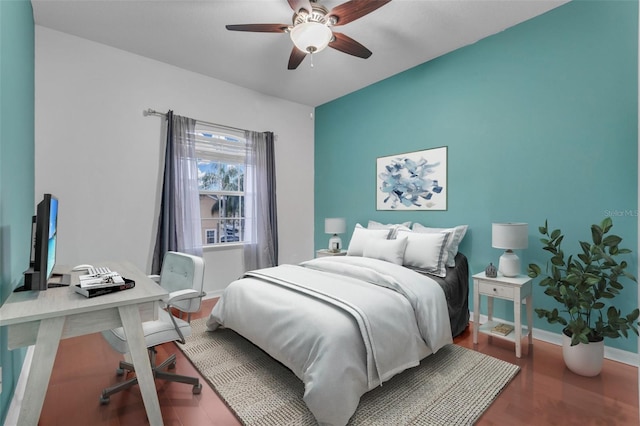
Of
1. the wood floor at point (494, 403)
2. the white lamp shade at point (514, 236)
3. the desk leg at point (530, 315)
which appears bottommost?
the wood floor at point (494, 403)

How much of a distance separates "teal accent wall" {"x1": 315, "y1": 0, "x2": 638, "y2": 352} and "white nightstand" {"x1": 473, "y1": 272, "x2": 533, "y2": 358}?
211 mm

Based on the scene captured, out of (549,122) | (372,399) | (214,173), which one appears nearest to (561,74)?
(549,122)

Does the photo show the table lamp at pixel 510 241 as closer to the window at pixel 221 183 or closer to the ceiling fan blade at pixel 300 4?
the ceiling fan blade at pixel 300 4

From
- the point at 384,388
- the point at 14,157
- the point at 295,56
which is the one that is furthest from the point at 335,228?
the point at 14,157

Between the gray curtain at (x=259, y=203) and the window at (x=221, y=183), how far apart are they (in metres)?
0.11

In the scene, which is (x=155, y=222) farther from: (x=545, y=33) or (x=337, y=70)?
(x=545, y=33)

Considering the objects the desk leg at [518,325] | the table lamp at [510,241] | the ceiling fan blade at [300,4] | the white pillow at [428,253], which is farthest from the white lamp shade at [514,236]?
the ceiling fan blade at [300,4]

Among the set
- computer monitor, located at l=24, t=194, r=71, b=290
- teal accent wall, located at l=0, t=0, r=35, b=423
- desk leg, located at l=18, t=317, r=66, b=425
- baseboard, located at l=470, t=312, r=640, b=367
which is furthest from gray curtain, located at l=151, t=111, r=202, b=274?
baseboard, located at l=470, t=312, r=640, b=367

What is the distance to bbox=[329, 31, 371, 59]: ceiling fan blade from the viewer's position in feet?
8.01

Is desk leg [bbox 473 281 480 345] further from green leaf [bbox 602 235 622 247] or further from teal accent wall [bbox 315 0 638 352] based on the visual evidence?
green leaf [bbox 602 235 622 247]

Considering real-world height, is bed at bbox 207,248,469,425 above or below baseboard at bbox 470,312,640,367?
above

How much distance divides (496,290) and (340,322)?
155 cm

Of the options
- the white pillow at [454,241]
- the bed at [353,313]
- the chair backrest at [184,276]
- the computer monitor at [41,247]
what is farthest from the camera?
the white pillow at [454,241]

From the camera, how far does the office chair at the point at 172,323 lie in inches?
69.0
